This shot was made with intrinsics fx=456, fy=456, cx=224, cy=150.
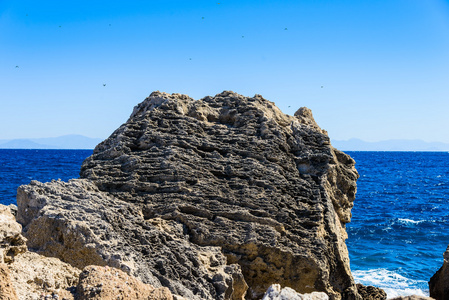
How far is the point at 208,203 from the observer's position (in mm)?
9219

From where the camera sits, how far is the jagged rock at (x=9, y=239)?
5.23 meters

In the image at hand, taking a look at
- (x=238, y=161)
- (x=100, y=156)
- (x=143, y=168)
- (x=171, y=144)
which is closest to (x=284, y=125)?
(x=238, y=161)

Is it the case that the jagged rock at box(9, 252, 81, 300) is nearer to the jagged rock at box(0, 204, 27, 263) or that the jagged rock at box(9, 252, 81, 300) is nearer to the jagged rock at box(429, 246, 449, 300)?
the jagged rock at box(0, 204, 27, 263)

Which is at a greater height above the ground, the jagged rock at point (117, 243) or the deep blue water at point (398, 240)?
the jagged rock at point (117, 243)

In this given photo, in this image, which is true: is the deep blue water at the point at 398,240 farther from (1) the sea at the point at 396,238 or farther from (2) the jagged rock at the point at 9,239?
(2) the jagged rock at the point at 9,239

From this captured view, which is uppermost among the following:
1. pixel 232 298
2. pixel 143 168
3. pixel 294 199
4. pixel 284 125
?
pixel 284 125

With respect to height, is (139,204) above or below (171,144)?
below

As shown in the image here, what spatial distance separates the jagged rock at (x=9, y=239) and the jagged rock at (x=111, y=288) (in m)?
0.96

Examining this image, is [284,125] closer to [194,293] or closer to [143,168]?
[143,168]

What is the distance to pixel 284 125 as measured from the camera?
11289mm

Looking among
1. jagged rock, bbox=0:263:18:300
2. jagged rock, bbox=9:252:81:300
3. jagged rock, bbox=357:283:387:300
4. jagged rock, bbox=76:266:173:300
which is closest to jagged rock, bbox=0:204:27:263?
jagged rock, bbox=9:252:81:300

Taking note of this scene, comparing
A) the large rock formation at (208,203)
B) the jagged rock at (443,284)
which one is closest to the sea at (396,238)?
the jagged rock at (443,284)

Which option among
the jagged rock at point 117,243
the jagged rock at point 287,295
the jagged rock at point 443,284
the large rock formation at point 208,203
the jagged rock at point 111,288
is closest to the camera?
the jagged rock at point 111,288

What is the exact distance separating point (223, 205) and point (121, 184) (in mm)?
2154
